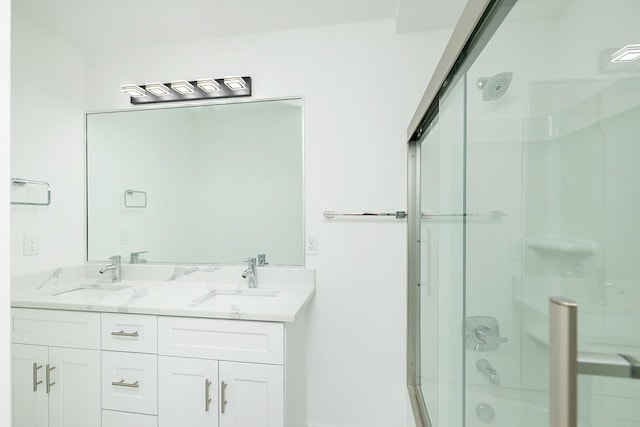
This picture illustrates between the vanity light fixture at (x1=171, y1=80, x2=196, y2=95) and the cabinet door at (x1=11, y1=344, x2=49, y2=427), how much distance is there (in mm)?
1592

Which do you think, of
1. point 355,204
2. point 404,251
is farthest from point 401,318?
point 355,204

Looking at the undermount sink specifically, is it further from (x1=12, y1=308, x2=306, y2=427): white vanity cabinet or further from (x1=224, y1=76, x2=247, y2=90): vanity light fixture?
(x1=224, y1=76, x2=247, y2=90): vanity light fixture

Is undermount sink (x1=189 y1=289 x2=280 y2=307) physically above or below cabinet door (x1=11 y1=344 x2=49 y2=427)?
above

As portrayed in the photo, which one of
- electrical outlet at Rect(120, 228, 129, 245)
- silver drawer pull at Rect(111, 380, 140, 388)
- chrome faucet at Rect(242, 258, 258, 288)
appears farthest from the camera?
electrical outlet at Rect(120, 228, 129, 245)

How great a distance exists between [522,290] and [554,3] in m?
0.47

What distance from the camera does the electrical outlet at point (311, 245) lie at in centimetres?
183

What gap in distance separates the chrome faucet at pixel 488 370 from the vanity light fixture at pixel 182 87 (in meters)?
2.02

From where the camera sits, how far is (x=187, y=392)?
1409 mm

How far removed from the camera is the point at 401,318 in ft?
5.73

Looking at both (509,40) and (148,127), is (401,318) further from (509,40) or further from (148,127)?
(148,127)

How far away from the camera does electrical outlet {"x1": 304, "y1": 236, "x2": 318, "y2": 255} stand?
1.83 metres

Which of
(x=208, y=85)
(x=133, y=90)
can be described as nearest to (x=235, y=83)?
(x=208, y=85)

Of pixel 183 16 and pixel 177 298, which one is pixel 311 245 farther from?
pixel 183 16
